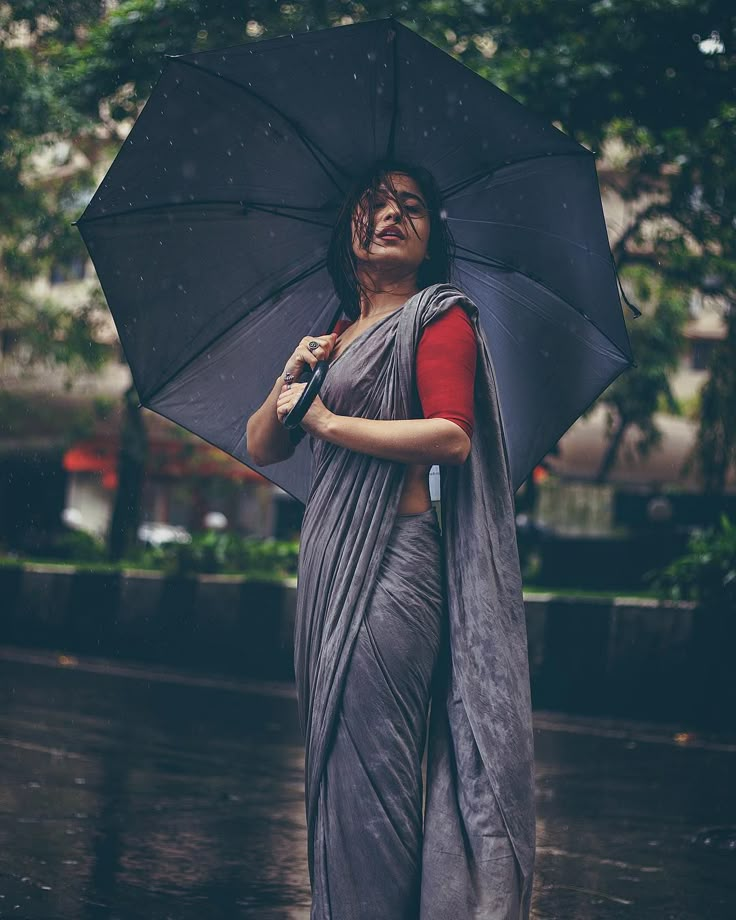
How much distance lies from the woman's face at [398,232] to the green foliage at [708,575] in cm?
716

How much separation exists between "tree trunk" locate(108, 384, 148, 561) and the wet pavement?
6.75 meters

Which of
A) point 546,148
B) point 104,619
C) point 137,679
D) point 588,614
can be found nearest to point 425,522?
point 546,148

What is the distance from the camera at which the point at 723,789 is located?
7.50 meters

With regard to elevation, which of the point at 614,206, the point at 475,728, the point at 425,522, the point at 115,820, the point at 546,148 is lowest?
the point at 115,820

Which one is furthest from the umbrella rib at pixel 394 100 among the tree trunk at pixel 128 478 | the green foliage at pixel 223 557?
the tree trunk at pixel 128 478

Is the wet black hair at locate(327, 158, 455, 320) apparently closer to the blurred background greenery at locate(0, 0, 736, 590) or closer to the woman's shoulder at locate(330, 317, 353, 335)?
the woman's shoulder at locate(330, 317, 353, 335)

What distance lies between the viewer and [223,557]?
14438mm

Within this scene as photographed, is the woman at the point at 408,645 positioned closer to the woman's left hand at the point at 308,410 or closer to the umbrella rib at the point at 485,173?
the woman's left hand at the point at 308,410

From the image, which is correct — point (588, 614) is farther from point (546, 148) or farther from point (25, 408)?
point (25, 408)

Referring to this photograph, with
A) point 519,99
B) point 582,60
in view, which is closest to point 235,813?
point 519,99

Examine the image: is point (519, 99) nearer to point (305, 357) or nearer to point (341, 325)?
point (341, 325)

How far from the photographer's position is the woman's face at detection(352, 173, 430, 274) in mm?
3271

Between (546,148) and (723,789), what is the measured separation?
483 cm

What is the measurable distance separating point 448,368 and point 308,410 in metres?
0.30
